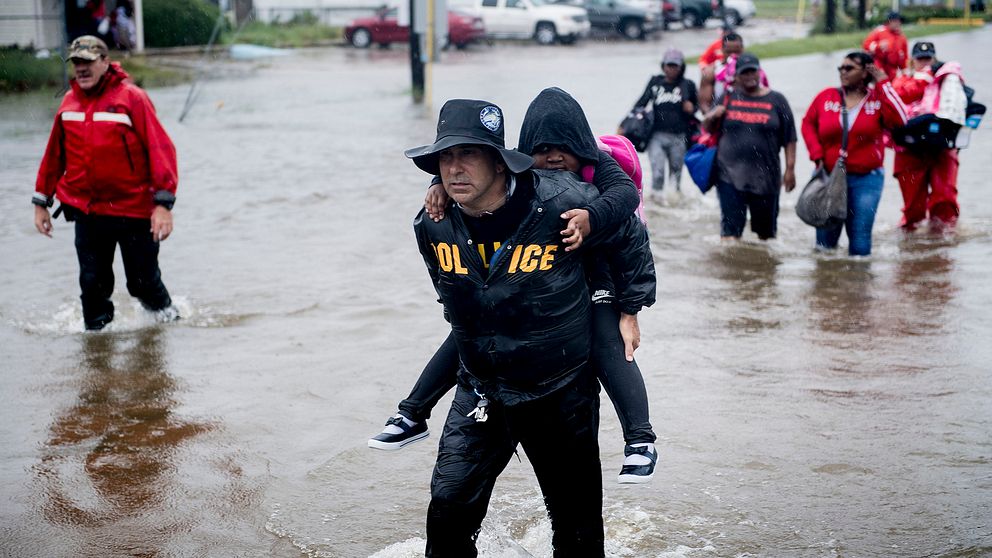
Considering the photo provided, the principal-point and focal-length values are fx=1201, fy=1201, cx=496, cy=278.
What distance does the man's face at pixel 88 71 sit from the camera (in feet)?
24.4

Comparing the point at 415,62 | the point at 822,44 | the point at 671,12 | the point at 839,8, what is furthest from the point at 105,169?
the point at 839,8

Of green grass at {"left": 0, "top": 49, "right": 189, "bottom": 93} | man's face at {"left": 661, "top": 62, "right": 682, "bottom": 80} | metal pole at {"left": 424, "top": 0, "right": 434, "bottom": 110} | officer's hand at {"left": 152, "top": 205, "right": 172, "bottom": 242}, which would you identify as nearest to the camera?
officer's hand at {"left": 152, "top": 205, "right": 172, "bottom": 242}

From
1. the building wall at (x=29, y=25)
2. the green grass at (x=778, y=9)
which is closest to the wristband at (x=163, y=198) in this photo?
the building wall at (x=29, y=25)

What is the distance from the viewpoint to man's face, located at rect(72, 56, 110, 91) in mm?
7438

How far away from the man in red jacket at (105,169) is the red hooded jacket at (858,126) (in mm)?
5172

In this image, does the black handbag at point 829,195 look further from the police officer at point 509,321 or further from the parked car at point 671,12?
the parked car at point 671,12

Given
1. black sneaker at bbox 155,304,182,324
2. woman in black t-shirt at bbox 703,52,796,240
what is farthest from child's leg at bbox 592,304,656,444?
woman in black t-shirt at bbox 703,52,796,240

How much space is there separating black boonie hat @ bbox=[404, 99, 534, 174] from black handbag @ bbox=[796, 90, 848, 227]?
6.25m

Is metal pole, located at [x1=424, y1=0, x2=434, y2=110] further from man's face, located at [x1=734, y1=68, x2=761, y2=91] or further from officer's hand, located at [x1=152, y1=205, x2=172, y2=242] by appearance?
officer's hand, located at [x1=152, y1=205, x2=172, y2=242]

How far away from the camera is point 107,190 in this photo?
25.4 ft

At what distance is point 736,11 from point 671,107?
33.5 metres

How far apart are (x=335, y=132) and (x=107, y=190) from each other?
11.8 metres

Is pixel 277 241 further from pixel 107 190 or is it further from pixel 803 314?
pixel 803 314

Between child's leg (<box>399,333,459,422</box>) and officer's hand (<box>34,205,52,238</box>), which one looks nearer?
child's leg (<box>399,333,459,422</box>)
